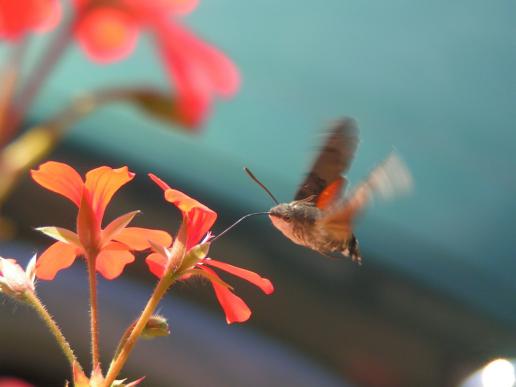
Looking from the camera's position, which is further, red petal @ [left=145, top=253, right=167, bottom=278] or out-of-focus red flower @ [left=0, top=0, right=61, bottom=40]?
red petal @ [left=145, top=253, right=167, bottom=278]

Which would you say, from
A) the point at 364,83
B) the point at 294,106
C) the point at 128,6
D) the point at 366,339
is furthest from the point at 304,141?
the point at 128,6

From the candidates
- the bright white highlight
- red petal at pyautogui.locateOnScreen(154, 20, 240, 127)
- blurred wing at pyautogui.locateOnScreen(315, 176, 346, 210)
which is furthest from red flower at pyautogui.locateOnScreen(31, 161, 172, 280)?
the bright white highlight

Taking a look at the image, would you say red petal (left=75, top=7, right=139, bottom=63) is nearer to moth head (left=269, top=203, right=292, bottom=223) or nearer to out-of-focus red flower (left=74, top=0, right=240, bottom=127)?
out-of-focus red flower (left=74, top=0, right=240, bottom=127)

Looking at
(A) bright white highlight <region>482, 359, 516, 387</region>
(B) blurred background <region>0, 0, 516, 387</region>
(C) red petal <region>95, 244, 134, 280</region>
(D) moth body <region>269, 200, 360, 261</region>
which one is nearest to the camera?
(C) red petal <region>95, 244, 134, 280</region>

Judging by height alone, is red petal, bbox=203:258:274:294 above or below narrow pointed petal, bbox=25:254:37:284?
above

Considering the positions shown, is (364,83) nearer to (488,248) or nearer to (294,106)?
(294,106)

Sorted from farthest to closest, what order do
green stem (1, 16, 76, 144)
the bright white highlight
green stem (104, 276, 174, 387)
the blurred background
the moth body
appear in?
the blurred background
the bright white highlight
the moth body
green stem (104, 276, 174, 387)
green stem (1, 16, 76, 144)
